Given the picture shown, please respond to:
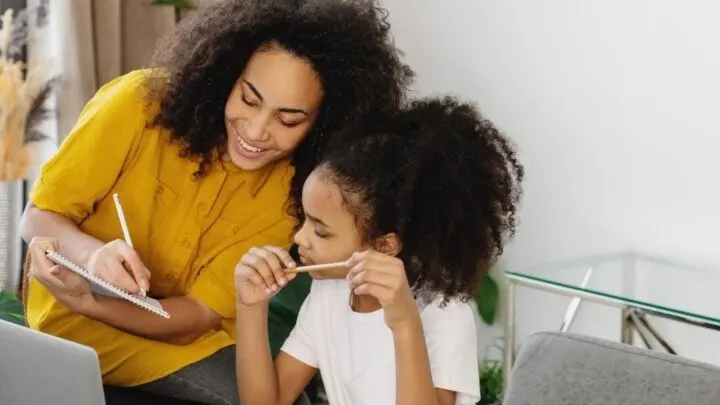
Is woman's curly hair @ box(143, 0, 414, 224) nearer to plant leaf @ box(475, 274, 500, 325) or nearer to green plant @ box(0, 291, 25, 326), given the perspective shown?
green plant @ box(0, 291, 25, 326)

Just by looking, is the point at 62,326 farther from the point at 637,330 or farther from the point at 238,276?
the point at 637,330

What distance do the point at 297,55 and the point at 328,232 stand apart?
31 cm

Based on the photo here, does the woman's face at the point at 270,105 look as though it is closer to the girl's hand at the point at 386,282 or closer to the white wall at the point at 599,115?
the girl's hand at the point at 386,282

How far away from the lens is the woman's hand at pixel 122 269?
1551mm

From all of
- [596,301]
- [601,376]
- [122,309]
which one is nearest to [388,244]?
[601,376]

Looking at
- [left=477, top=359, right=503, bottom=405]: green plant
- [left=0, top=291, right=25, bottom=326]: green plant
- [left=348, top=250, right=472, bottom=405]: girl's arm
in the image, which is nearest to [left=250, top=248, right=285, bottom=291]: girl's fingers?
[left=348, top=250, right=472, bottom=405]: girl's arm

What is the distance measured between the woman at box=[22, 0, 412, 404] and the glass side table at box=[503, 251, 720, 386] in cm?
52

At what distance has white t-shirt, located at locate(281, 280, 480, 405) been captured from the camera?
59.2 inches

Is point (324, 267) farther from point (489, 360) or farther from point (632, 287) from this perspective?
point (489, 360)

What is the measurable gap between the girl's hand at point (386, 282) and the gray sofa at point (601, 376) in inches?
6.3

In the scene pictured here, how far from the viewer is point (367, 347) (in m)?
1.56

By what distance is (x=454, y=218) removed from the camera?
4.97 ft

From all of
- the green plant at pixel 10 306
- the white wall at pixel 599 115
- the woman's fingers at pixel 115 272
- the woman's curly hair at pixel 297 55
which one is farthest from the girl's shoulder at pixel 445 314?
the green plant at pixel 10 306

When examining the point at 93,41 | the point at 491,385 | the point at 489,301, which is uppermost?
the point at 93,41
